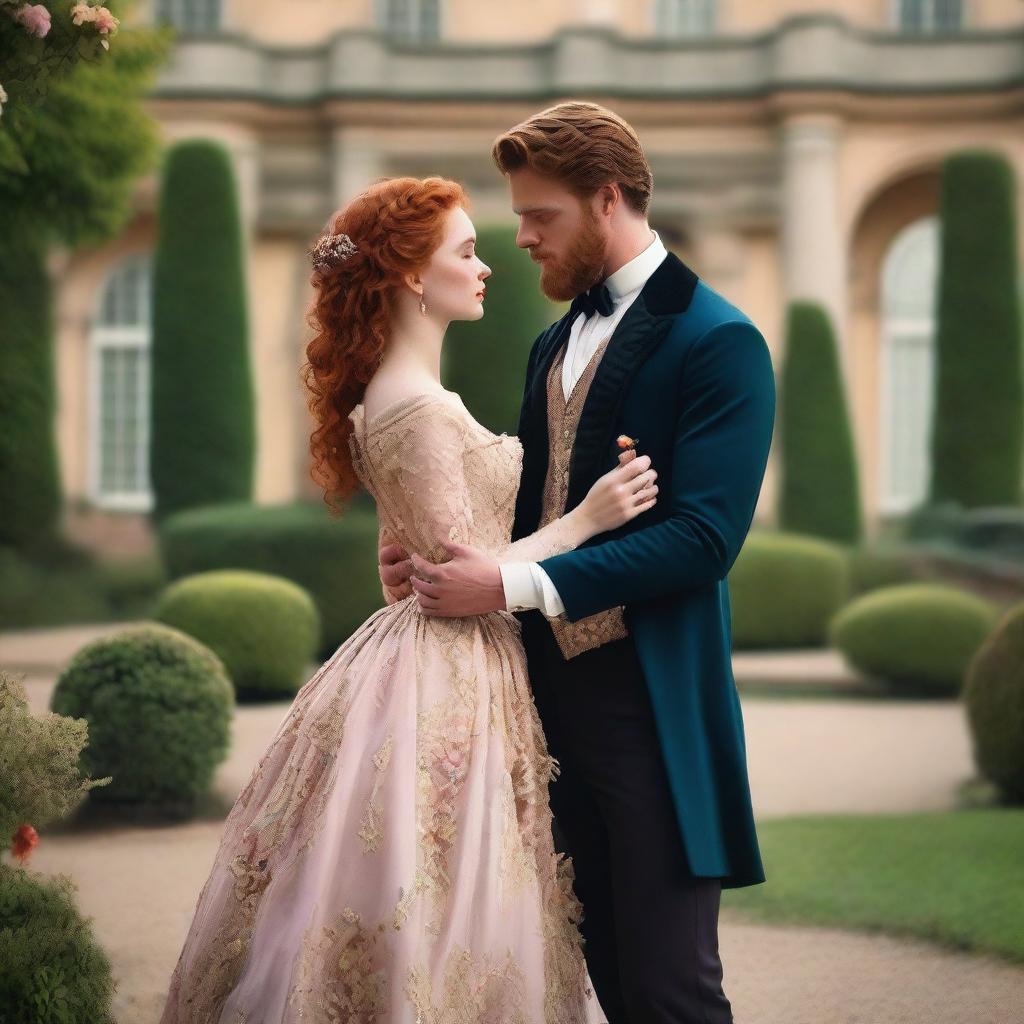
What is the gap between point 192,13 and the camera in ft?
67.4

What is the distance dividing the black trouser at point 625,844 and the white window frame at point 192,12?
19155mm

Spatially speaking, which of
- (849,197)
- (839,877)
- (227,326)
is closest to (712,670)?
(839,877)

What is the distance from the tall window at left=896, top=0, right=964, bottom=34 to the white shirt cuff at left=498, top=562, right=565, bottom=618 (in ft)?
65.5

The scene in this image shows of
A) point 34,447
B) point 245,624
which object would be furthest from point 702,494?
point 34,447

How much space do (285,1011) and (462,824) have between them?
0.43m

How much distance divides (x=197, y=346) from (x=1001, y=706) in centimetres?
1010

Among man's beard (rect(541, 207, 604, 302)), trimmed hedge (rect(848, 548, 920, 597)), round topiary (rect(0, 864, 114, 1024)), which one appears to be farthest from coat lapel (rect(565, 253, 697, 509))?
trimmed hedge (rect(848, 548, 920, 597))

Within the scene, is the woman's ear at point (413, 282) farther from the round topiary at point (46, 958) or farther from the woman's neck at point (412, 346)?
the round topiary at point (46, 958)

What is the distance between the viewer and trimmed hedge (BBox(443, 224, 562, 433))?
10789 millimetres

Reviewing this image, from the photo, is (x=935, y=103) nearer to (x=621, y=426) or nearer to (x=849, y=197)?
(x=849, y=197)

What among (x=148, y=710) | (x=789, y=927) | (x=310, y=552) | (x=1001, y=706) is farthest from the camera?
(x=310, y=552)

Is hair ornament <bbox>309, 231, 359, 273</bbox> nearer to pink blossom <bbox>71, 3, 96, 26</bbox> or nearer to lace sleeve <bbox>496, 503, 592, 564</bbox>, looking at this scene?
lace sleeve <bbox>496, 503, 592, 564</bbox>

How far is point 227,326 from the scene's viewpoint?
49.6ft

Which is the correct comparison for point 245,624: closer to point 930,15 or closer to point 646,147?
point 646,147
